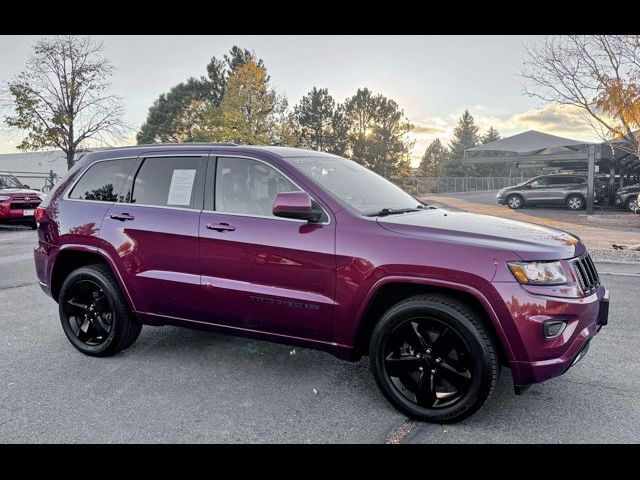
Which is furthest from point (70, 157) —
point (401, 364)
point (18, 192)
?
point (401, 364)

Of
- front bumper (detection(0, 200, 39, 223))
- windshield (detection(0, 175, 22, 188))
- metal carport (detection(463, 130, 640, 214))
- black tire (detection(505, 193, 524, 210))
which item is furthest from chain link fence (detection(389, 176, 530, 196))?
front bumper (detection(0, 200, 39, 223))

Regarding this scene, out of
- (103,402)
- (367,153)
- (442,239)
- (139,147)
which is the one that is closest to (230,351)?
(103,402)

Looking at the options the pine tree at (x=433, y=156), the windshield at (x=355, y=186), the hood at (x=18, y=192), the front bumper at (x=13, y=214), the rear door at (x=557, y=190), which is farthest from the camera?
the pine tree at (x=433, y=156)

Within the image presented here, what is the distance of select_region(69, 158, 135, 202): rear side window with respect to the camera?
4270 millimetres

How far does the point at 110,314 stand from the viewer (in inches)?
165

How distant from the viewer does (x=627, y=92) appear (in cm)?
988

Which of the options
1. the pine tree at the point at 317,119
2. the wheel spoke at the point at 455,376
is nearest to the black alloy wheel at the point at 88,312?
the wheel spoke at the point at 455,376

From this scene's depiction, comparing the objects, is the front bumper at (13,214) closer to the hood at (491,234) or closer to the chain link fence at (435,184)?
the hood at (491,234)

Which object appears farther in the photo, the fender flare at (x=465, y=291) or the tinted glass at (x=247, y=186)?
the tinted glass at (x=247, y=186)

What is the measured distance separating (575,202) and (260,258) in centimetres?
2126

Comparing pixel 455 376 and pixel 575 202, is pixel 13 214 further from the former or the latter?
pixel 575 202

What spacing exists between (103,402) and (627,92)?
10.9 m

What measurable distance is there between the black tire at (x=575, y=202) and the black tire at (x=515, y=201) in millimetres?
1919

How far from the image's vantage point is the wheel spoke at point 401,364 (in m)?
3.13
